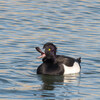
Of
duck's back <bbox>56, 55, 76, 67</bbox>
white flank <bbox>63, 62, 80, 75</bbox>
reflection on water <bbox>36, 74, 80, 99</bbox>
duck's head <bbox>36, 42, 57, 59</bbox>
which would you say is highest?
duck's head <bbox>36, 42, 57, 59</bbox>

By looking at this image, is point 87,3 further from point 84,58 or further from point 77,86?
point 77,86

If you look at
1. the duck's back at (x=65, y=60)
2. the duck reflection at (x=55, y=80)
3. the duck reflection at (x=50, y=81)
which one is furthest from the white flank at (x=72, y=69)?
the duck reflection at (x=50, y=81)

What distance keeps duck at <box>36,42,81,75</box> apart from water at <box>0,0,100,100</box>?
10.8 inches

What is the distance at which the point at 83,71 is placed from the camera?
51.8ft

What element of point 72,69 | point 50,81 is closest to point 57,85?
point 50,81

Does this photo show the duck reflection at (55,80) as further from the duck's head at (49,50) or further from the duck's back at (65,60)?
the duck's head at (49,50)

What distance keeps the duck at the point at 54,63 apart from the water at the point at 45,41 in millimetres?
275

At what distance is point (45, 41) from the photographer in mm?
19500

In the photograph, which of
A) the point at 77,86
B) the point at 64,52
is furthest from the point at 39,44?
the point at 77,86

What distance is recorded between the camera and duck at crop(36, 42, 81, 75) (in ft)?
50.5

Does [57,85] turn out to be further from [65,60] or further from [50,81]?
[65,60]

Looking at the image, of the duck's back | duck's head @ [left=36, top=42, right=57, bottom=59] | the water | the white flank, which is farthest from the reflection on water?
duck's head @ [left=36, top=42, right=57, bottom=59]

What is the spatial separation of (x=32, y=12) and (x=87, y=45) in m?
6.86

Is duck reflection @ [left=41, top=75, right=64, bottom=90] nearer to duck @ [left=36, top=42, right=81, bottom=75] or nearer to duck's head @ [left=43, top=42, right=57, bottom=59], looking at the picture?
duck @ [left=36, top=42, right=81, bottom=75]
